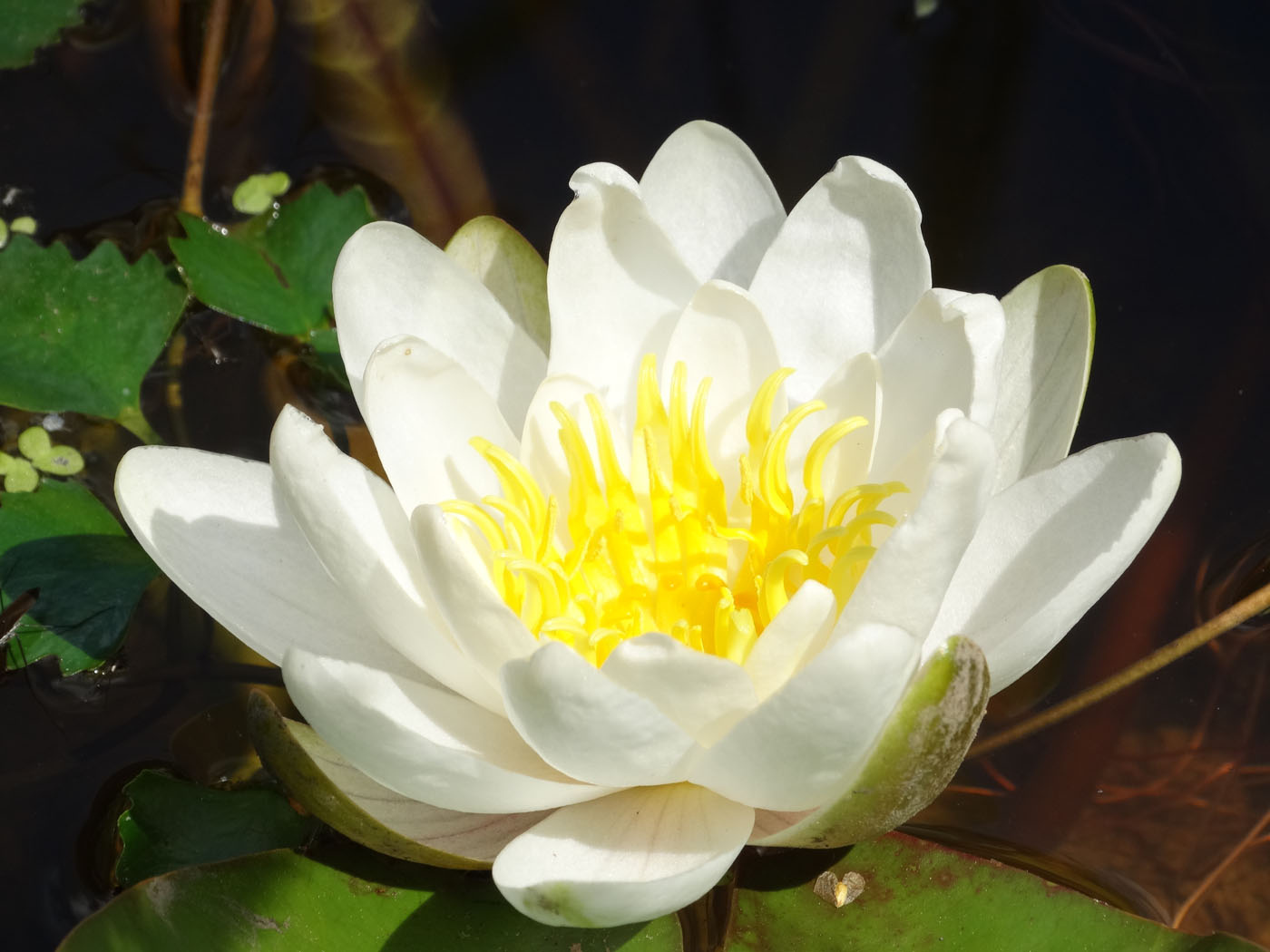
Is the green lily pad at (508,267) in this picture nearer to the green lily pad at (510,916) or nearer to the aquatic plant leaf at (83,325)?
the aquatic plant leaf at (83,325)

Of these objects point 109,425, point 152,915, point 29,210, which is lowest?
point 152,915

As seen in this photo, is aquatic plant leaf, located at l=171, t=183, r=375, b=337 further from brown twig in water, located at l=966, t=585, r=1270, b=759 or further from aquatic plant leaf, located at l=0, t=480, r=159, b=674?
brown twig in water, located at l=966, t=585, r=1270, b=759

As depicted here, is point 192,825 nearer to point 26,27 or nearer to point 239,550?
point 239,550

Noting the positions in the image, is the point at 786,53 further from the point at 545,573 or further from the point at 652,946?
the point at 652,946

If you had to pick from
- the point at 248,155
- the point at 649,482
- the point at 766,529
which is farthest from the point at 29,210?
the point at 766,529

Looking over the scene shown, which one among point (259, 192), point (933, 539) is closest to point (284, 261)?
point (259, 192)

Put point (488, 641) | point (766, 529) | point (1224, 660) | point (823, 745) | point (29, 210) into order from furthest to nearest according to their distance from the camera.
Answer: point (29, 210) < point (1224, 660) < point (766, 529) < point (488, 641) < point (823, 745)

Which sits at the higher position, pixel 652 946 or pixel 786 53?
pixel 786 53

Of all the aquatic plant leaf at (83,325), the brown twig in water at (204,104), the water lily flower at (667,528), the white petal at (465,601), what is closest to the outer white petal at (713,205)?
the water lily flower at (667,528)
